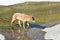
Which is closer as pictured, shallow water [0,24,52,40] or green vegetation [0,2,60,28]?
shallow water [0,24,52,40]

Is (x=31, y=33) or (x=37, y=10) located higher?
(x=37, y=10)

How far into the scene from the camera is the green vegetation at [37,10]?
1395mm

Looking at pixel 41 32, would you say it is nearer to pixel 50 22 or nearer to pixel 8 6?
pixel 50 22

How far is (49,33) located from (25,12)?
314mm

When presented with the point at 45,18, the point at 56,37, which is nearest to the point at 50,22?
the point at 45,18

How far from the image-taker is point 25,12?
1401 mm

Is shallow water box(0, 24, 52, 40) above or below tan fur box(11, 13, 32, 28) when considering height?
below

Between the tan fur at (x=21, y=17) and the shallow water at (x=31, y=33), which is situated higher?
the tan fur at (x=21, y=17)

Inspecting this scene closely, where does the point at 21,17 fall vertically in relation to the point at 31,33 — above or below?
above

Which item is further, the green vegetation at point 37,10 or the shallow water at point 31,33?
the green vegetation at point 37,10

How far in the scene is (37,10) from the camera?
1.41 meters

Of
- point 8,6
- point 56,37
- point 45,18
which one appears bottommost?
point 56,37

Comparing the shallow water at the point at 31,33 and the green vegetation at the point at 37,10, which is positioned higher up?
the green vegetation at the point at 37,10

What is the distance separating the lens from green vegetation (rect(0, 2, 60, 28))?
4.58ft
